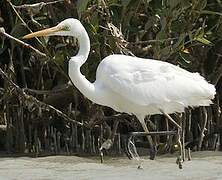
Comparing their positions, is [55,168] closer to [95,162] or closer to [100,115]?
→ [95,162]

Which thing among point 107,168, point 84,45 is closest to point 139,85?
point 84,45

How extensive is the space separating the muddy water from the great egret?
1.96 ft

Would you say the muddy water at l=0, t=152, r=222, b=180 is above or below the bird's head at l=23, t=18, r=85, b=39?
below

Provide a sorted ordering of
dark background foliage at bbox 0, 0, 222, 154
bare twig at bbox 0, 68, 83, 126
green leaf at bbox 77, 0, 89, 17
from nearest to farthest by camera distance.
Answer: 1. green leaf at bbox 77, 0, 89, 17
2. dark background foliage at bbox 0, 0, 222, 154
3. bare twig at bbox 0, 68, 83, 126

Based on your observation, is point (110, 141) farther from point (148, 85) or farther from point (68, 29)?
point (68, 29)

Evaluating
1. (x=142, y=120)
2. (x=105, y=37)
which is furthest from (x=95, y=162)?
(x=105, y=37)

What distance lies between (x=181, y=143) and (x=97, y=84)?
1023 millimetres

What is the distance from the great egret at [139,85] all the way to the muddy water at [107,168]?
596 millimetres

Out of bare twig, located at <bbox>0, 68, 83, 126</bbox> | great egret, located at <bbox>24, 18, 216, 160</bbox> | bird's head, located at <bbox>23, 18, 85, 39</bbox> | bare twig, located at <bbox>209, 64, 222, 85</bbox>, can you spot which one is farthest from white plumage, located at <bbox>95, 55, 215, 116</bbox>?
bare twig, located at <bbox>209, 64, 222, 85</bbox>

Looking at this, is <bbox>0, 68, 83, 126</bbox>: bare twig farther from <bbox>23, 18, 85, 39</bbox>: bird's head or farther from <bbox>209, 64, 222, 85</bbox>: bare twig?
<bbox>209, 64, 222, 85</bbox>: bare twig

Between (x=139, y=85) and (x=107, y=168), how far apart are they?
2.74ft

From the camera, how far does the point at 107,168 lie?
7.39 m

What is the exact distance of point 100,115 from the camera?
8.80 metres

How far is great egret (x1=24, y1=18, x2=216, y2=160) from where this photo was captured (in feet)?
24.2
